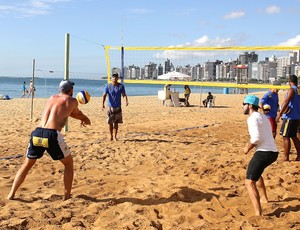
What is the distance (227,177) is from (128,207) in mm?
1852

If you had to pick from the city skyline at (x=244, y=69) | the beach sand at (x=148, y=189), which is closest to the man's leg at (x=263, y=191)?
the beach sand at (x=148, y=189)

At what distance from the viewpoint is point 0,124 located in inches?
440

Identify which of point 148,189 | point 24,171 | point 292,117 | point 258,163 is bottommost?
point 148,189

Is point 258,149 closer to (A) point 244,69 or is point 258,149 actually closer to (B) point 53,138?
(B) point 53,138

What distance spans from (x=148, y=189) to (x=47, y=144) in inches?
55.4

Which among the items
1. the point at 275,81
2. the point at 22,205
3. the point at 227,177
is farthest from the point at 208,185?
the point at 275,81

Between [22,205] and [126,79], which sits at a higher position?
[126,79]

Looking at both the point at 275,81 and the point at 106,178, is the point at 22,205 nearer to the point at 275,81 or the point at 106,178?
the point at 106,178

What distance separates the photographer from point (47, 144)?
4.05 metres

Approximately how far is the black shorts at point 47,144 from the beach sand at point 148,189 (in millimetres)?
534

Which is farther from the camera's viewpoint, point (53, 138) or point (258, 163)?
point (53, 138)

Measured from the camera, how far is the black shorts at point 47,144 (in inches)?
159

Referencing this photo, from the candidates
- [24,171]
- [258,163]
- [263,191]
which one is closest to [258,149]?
[258,163]

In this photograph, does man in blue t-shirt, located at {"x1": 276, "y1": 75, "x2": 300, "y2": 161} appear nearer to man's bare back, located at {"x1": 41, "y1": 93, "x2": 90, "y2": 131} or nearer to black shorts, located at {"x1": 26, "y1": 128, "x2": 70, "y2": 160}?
man's bare back, located at {"x1": 41, "y1": 93, "x2": 90, "y2": 131}
